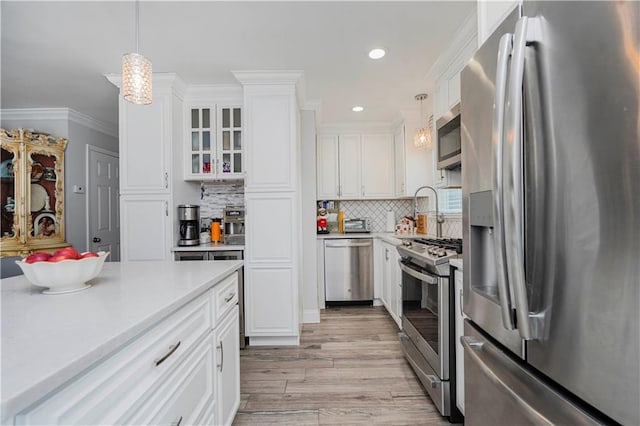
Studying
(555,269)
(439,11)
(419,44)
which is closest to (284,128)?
(419,44)

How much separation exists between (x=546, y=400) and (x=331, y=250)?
332 centimetres

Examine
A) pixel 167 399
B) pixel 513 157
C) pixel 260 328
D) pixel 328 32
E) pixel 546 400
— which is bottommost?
pixel 260 328

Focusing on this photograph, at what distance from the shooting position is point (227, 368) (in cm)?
158

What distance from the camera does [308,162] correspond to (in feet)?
11.7

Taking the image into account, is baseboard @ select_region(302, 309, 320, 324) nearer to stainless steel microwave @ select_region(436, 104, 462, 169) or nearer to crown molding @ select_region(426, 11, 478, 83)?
stainless steel microwave @ select_region(436, 104, 462, 169)

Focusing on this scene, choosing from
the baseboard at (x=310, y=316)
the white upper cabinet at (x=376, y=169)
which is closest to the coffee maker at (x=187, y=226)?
the baseboard at (x=310, y=316)

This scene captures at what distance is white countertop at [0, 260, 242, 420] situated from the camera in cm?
54

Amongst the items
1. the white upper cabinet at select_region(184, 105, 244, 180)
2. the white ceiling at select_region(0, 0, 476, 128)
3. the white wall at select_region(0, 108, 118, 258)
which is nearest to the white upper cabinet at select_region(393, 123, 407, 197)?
the white ceiling at select_region(0, 0, 476, 128)

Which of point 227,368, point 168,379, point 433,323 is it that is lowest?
point 227,368

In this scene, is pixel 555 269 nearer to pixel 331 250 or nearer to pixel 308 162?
pixel 308 162

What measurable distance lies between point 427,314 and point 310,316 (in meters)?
1.78

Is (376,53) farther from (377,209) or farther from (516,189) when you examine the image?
(377,209)

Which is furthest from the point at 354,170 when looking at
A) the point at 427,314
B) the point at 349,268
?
the point at 427,314

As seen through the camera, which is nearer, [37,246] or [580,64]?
[580,64]
